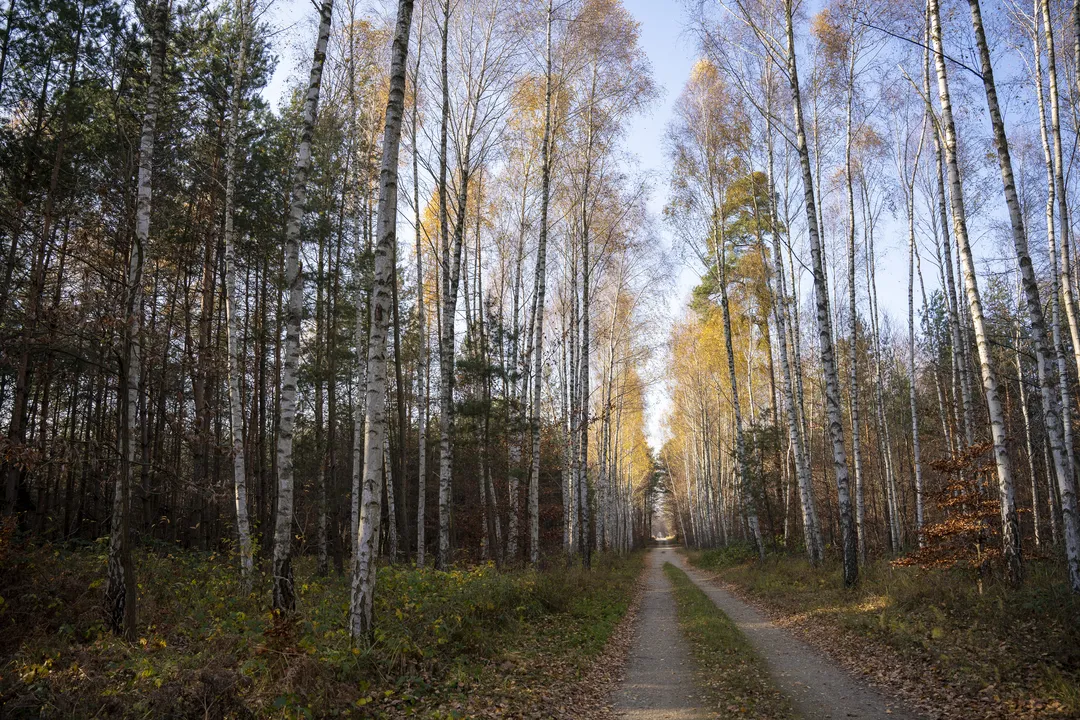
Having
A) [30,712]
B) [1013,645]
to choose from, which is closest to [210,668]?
[30,712]

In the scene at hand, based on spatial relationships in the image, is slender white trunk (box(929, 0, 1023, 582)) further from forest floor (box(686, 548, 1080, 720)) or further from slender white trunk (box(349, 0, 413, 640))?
slender white trunk (box(349, 0, 413, 640))

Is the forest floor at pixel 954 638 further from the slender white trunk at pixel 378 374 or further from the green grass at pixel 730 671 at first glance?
the slender white trunk at pixel 378 374

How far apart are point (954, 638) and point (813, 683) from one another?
1.88 m

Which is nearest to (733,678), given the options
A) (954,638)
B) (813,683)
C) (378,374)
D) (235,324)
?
(813,683)

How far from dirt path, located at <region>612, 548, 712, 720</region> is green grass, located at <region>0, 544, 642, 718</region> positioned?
655mm

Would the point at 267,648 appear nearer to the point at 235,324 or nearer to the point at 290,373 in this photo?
the point at 290,373

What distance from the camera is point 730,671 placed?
685 cm

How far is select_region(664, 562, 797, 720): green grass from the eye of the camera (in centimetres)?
548

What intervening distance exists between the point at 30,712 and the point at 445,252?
390 inches

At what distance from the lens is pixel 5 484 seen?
10.8m

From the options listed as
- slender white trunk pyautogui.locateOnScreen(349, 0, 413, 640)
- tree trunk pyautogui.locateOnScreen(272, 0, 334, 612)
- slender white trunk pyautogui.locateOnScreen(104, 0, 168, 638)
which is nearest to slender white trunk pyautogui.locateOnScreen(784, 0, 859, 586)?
slender white trunk pyautogui.locateOnScreen(349, 0, 413, 640)

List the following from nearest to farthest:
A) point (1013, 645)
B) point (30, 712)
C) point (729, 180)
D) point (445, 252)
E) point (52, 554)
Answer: point (30, 712) → point (1013, 645) → point (52, 554) → point (445, 252) → point (729, 180)

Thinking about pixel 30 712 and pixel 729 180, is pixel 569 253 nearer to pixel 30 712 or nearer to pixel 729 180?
pixel 729 180

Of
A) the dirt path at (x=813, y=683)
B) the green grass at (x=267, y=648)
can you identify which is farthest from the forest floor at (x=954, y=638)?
the green grass at (x=267, y=648)
